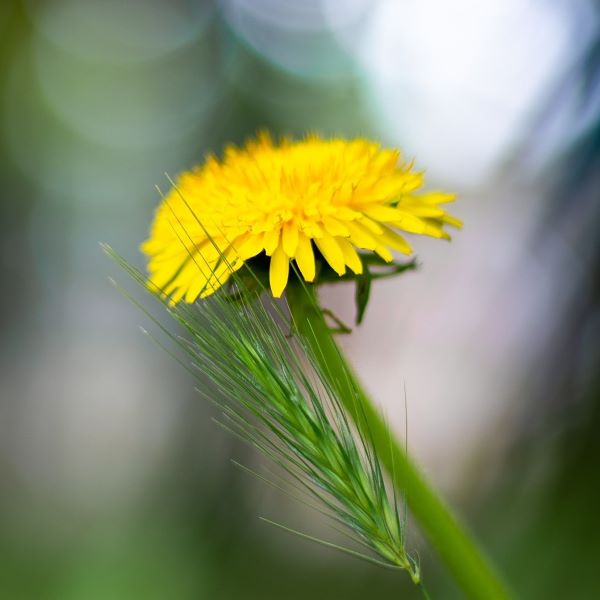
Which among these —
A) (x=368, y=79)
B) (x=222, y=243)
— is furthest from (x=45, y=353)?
(x=222, y=243)

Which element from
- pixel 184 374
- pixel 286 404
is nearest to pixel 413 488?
pixel 286 404

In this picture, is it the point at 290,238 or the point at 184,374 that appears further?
the point at 184,374

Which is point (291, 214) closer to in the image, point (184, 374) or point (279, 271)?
point (279, 271)

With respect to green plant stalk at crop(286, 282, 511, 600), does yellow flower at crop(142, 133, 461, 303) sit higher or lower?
higher

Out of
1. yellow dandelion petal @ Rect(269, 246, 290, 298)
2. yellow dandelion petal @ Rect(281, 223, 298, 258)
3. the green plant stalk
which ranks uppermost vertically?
yellow dandelion petal @ Rect(281, 223, 298, 258)
